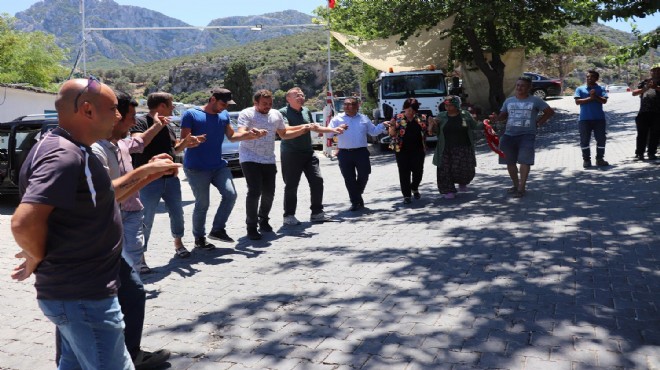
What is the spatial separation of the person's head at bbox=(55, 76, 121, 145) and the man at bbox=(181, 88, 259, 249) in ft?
13.7

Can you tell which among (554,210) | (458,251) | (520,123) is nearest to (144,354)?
(458,251)

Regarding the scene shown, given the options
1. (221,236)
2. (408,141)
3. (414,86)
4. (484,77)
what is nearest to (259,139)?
(221,236)

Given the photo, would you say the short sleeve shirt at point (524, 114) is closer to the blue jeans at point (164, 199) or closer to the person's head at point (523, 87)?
the person's head at point (523, 87)

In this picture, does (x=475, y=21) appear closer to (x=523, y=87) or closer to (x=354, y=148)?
(x=523, y=87)

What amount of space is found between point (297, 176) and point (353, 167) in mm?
1238

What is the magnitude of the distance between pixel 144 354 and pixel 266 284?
1.81 metres

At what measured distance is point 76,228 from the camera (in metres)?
2.34

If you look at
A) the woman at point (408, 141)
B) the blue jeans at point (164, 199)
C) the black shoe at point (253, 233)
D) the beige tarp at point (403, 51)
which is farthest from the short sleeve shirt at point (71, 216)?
the beige tarp at point (403, 51)

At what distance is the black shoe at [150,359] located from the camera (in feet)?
11.9

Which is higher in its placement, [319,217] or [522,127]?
[522,127]

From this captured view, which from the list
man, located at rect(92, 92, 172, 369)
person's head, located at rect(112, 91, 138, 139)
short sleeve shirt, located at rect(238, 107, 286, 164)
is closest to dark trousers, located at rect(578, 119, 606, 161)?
short sleeve shirt, located at rect(238, 107, 286, 164)

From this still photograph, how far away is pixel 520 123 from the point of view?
8961 millimetres

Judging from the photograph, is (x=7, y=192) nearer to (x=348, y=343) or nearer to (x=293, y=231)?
(x=293, y=231)

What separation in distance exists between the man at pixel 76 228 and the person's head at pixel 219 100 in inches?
164
